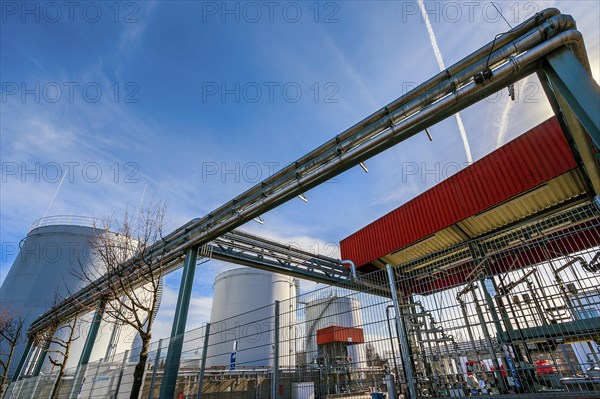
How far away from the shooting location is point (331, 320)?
16.3 feet

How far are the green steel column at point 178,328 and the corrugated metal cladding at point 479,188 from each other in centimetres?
775

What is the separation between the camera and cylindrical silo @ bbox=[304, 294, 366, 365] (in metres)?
4.52

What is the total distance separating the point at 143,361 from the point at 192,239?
13.9 ft

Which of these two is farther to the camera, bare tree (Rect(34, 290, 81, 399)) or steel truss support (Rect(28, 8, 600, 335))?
bare tree (Rect(34, 290, 81, 399))

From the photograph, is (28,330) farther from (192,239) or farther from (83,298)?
(192,239)

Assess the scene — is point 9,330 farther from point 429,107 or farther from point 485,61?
point 485,61

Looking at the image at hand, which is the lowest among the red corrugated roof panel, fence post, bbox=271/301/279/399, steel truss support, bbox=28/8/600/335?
fence post, bbox=271/301/279/399

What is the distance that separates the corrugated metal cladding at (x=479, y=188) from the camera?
25.6ft

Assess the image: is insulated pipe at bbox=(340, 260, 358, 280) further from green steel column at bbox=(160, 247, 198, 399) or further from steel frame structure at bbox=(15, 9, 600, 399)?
green steel column at bbox=(160, 247, 198, 399)

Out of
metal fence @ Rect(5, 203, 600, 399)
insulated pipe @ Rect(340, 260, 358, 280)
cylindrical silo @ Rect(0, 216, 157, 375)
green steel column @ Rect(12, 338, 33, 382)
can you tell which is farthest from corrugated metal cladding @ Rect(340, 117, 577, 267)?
green steel column @ Rect(12, 338, 33, 382)

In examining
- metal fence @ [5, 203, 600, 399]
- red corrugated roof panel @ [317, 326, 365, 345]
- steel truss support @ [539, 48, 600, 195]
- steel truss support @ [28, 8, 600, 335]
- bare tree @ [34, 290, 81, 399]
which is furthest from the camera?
bare tree @ [34, 290, 81, 399]

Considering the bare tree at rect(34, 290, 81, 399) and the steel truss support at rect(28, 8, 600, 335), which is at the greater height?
the steel truss support at rect(28, 8, 600, 335)

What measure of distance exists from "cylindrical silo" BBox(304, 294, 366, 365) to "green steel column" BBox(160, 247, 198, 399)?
4079 millimetres

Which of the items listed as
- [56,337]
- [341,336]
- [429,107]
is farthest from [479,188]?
[56,337]
